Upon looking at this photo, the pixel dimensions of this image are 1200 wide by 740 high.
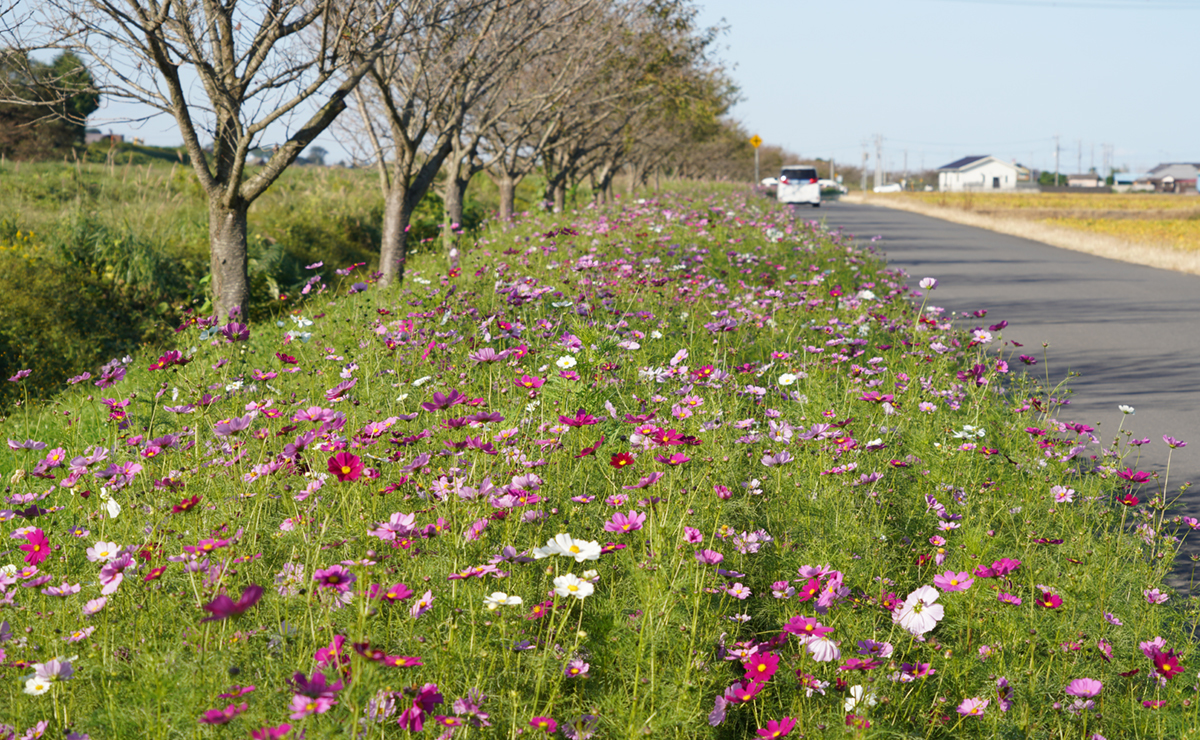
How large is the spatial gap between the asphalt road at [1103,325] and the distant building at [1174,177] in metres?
126

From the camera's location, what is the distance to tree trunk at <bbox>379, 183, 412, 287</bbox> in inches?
360

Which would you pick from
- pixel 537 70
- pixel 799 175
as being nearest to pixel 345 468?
pixel 537 70

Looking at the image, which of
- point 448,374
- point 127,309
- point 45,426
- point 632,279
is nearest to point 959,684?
point 448,374

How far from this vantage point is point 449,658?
210 cm

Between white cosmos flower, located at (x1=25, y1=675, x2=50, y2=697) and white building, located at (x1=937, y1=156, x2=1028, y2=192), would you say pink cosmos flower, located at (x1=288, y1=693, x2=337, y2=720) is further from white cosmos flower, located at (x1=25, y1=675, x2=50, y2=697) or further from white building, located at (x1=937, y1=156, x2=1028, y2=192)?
white building, located at (x1=937, y1=156, x2=1028, y2=192)

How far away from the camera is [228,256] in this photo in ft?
23.7

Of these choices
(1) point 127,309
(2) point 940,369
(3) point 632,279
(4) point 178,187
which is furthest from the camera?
(4) point 178,187

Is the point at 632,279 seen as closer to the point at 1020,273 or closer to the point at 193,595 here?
the point at 193,595

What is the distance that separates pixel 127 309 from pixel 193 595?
8.83 m

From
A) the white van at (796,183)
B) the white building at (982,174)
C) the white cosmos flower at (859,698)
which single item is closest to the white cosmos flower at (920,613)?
the white cosmos flower at (859,698)

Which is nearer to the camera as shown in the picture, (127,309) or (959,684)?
(959,684)

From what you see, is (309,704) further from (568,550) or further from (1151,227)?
(1151,227)

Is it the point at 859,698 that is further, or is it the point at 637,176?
the point at 637,176

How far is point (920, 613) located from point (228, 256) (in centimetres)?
685
